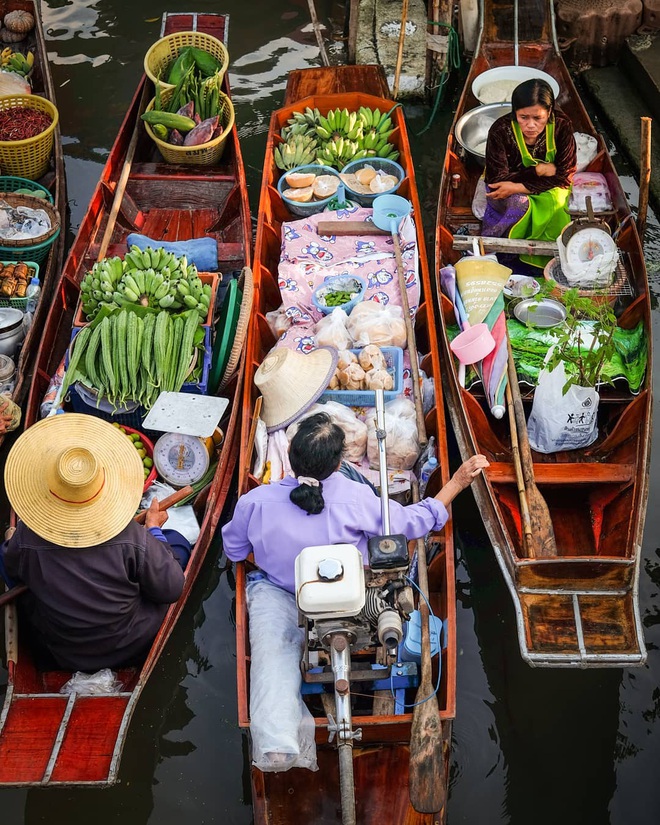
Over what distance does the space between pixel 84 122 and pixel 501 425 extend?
6229 millimetres

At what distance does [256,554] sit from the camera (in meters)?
3.84

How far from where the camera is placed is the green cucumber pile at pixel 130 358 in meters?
4.97

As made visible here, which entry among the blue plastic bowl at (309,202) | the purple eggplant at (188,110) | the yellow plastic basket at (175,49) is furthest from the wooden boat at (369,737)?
the yellow plastic basket at (175,49)

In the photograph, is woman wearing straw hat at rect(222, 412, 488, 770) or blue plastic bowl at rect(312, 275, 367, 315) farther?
blue plastic bowl at rect(312, 275, 367, 315)

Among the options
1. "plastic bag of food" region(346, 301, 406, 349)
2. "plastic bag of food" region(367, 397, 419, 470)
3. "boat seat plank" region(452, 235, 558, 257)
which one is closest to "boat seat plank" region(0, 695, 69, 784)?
"plastic bag of food" region(367, 397, 419, 470)

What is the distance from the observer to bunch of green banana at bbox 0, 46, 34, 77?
8.16 m

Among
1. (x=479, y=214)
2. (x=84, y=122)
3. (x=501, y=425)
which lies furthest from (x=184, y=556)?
(x=84, y=122)

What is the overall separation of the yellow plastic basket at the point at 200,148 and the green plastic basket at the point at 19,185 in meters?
1.01

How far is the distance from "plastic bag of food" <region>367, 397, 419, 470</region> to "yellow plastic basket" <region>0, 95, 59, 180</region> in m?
4.02

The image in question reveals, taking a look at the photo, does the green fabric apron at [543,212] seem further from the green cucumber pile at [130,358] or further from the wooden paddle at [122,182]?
the wooden paddle at [122,182]

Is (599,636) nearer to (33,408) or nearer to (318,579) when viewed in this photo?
(318,579)

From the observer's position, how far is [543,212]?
233 inches

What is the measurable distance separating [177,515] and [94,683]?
43.0 inches

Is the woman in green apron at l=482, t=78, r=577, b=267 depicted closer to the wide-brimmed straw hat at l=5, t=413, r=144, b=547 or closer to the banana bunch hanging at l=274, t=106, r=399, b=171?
the banana bunch hanging at l=274, t=106, r=399, b=171
